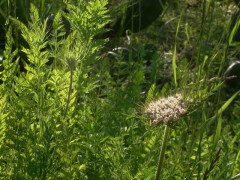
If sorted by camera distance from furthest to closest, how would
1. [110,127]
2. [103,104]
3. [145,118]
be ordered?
[103,104] < [110,127] < [145,118]

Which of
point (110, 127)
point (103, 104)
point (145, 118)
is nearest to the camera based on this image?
point (145, 118)

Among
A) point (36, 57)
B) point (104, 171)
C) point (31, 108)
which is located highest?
point (36, 57)

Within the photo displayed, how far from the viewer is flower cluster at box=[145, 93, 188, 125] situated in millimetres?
1038

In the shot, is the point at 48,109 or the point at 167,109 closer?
the point at 167,109

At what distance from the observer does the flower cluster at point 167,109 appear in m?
1.04

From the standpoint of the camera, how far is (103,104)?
1.53 metres

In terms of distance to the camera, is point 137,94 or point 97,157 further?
point 137,94

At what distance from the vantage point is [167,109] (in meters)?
1.06

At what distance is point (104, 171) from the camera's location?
1221 mm

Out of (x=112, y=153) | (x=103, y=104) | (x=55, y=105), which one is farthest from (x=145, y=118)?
(x=103, y=104)

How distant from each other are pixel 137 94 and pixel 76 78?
347mm

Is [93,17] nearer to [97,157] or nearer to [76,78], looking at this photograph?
[76,78]

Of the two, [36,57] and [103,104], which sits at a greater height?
[36,57]

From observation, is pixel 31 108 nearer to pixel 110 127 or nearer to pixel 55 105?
pixel 55 105
